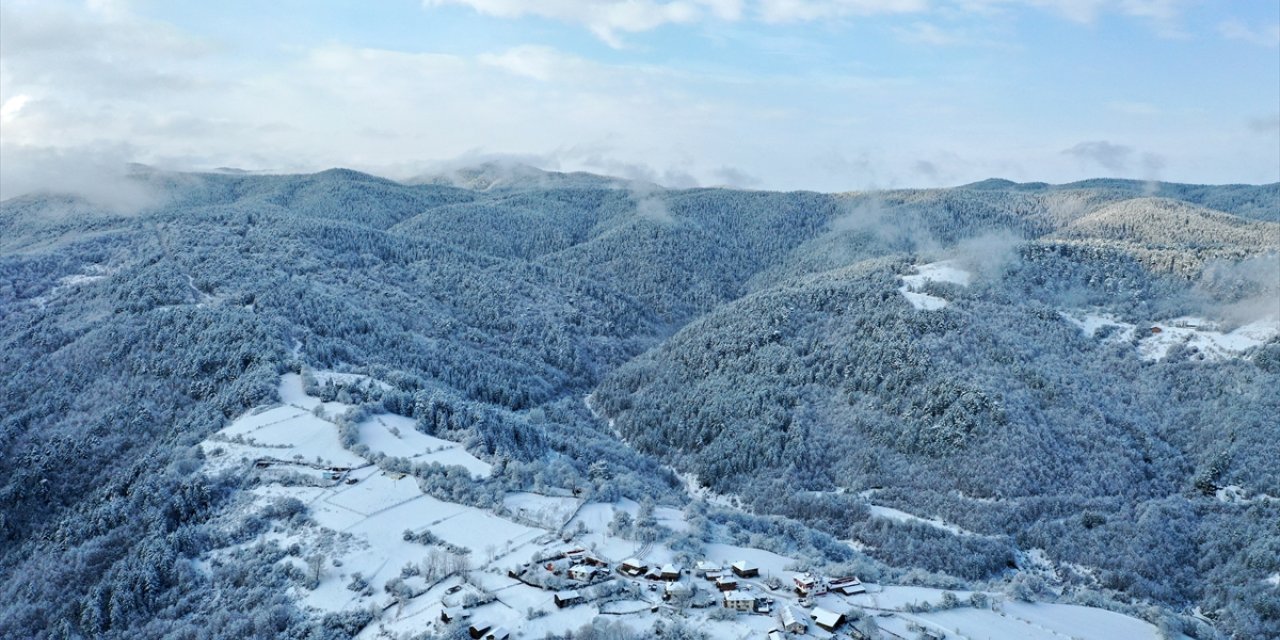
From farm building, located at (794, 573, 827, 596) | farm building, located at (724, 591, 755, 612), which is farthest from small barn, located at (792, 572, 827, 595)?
farm building, located at (724, 591, 755, 612)

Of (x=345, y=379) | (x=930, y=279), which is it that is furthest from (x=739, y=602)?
(x=930, y=279)

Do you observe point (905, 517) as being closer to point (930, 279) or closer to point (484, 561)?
point (484, 561)

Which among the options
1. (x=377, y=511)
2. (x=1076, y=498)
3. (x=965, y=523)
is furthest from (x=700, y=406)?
(x=377, y=511)

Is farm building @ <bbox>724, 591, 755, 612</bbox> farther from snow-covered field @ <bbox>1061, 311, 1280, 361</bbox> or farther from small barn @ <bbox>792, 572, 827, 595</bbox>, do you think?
snow-covered field @ <bbox>1061, 311, 1280, 361</bbox>

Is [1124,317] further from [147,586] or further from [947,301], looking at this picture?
[147,586]

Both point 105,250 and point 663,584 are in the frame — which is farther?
point 105,250

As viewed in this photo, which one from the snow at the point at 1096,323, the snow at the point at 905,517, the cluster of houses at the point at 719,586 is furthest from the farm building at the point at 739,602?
the snow at the point at 1096,323
